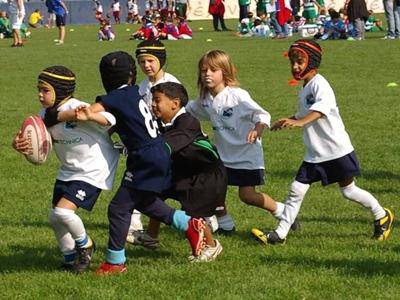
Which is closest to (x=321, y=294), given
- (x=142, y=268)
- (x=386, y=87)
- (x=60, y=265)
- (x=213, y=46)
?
(x=142, y=268)

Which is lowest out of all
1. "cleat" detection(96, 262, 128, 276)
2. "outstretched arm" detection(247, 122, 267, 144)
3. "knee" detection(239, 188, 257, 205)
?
"cleat" detection(96, 262, 128, 276)

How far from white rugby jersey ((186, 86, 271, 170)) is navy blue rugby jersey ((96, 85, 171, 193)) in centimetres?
127

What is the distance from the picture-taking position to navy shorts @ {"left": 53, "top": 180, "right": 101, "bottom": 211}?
6.23 metres

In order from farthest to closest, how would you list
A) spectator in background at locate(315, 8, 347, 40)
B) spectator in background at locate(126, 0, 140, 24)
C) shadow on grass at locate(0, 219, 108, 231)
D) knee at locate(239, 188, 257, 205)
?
spectator in background at locate(126, 0, 140, 24), spectator in background at locate(315, 8, 347, 40), shadow on grass at locate(0, 219, 108, 231), knee at locate(239, 188, 257, 205)

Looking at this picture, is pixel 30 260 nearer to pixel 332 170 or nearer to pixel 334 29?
pixel 332 170

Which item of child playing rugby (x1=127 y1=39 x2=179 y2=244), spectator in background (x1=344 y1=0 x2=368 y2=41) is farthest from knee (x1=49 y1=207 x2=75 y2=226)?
spectator in background (x1=344 y1=0 x2=368 y2=41)

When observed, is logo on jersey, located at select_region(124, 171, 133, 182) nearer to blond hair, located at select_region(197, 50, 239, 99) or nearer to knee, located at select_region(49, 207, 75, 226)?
knee, located at select_region(49, 207, 75, 226)

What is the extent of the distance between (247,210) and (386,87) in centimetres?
975

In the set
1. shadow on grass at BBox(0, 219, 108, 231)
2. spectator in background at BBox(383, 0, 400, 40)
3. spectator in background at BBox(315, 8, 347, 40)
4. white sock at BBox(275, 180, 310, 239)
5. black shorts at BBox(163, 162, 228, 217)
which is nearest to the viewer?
black shorts at BBox(163, 162, 228, 217)

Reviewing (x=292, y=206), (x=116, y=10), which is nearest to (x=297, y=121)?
(x=292, y=206)

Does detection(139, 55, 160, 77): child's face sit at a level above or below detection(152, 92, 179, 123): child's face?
above

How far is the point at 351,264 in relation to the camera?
21.1 feet

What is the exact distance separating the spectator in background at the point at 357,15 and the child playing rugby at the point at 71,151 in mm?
24421

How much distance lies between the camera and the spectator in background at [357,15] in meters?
29.7
